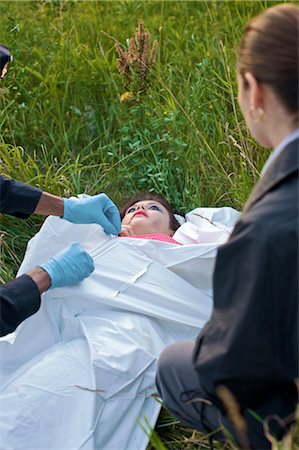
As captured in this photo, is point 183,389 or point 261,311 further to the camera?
point 183,389

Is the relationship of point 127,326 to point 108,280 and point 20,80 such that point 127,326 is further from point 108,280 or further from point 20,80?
point 20,80

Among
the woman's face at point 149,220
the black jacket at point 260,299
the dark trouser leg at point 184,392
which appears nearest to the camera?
the black jacket at point 260,299

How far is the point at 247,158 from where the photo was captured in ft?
11.7

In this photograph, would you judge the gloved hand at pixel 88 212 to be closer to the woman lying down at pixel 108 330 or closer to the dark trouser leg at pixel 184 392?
the woman lying down at pixel 108 330

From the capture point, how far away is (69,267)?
9.80ft

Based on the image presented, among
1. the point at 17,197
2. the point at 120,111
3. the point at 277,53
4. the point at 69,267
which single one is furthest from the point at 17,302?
the point at 120,111

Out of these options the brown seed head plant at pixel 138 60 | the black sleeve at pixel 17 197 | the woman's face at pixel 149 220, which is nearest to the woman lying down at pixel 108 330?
the woman's face at pixel 149 220

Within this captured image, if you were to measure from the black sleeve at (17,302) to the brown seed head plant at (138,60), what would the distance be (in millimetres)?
1263

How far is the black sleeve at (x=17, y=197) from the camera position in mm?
3207

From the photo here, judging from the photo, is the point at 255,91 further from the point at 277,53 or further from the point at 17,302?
the point at 17,302

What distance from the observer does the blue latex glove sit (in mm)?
2975

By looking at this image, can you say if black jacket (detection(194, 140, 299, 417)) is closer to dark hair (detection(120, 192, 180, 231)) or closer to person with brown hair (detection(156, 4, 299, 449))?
person with brown hair (detection(156, 4, 299, 449))

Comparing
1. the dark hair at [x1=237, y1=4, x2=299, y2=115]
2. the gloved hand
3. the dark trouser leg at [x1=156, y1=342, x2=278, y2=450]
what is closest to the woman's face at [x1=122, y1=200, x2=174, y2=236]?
the gloved hand

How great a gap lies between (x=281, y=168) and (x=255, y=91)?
183 mm
